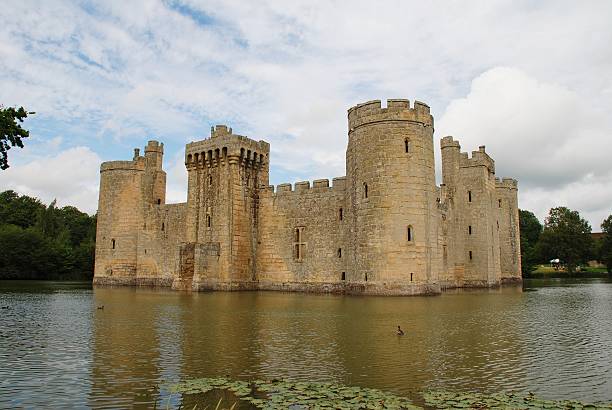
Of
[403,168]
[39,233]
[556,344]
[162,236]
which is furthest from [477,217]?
[39,233]

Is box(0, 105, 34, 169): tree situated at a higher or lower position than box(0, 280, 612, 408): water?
higher

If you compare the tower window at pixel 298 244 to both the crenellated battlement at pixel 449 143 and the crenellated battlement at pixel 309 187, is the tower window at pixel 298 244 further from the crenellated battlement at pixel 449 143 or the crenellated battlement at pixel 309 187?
the crenellated battlement at pixel 449 143

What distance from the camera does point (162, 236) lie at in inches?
1613

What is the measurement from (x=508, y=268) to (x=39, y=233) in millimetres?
46903

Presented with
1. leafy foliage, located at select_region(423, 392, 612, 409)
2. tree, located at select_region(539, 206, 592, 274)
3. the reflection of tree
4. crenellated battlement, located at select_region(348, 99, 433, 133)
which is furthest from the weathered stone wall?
tree, located at select_region(539, 206, 592, 274)

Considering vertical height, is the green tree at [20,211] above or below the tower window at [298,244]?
above

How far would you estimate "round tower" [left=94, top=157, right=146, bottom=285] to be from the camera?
A: 137ft

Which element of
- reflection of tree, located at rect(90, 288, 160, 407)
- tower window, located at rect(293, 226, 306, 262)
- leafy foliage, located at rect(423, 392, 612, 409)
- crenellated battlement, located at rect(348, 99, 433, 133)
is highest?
crenellated battlement, located at rect(348, 99, 433, 133)

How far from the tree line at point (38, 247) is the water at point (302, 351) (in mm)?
39723

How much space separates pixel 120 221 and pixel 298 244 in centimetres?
1610

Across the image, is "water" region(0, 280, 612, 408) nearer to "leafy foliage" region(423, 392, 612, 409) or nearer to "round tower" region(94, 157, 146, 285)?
"leafy foliage" region(423, 392, 612, 409)

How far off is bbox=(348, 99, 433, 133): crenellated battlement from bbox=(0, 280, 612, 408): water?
39.8ft

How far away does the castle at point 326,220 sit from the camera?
27.5m

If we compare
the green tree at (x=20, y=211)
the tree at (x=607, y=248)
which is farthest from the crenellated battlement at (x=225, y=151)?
the tree at (x=607, y=248)
